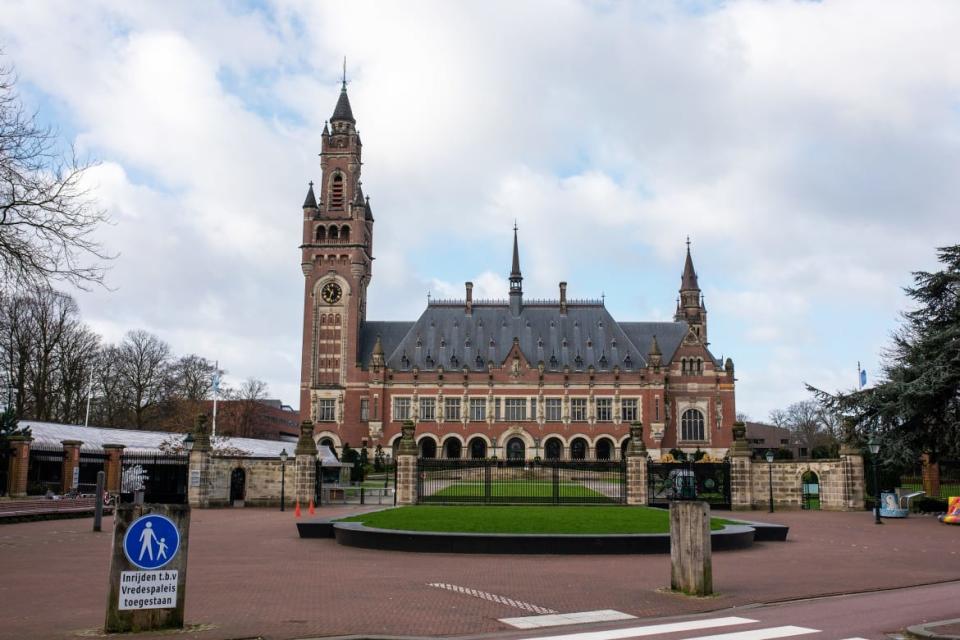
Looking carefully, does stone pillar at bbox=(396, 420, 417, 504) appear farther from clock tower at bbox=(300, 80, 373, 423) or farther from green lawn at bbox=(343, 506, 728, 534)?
clock tower at bbox=(300, 80, 373, 423)

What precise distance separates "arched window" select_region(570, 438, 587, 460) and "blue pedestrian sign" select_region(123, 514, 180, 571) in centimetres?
7017

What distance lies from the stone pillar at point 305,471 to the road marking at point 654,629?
2660 centimetres

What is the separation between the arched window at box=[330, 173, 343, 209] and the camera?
81.0m

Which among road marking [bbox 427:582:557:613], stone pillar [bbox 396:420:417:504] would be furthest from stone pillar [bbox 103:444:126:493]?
road marking [bbox 427:582:557:613]

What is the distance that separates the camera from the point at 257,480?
36.6 metres

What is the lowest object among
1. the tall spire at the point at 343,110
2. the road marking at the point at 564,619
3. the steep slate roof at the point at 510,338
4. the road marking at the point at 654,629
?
the road marking at the point at 564,619

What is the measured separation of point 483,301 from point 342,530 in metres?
65.7

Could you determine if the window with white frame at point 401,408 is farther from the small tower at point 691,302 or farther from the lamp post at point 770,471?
the lamp post at point 770,471

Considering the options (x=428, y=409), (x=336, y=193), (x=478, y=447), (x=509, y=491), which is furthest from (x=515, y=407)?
(x=509, y=491)

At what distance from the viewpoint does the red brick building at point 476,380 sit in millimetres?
77625

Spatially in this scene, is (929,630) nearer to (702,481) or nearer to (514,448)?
(702,481)

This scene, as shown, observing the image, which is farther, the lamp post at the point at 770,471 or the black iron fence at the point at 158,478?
the black iron fence at the point at 158,478

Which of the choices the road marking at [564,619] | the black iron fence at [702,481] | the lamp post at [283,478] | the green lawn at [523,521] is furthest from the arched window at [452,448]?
the road marking at [564,619]

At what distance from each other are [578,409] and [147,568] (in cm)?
7073
